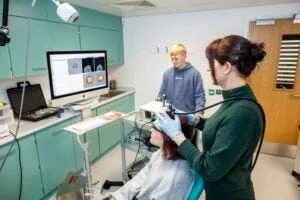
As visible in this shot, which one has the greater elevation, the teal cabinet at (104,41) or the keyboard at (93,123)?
the teal cabinet at (104,41)

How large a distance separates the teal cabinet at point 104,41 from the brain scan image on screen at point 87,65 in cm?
42

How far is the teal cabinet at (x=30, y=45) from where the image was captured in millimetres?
1930

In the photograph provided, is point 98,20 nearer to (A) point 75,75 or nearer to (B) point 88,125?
(A) point 75,75

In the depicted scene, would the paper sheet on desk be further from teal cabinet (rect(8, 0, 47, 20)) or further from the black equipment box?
teal cabinet (rect(8, 0, 47, 20))

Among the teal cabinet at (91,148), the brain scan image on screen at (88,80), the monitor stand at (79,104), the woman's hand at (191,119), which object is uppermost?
the brain scan image on screen at (88,80)

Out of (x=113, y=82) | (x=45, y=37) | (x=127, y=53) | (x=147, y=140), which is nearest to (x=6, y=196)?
(x=147, y=140)

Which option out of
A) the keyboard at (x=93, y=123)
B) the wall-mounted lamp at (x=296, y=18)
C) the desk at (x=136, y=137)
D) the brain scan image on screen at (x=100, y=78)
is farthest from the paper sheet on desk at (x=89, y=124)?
the wall-mounted lamp at (x=296, y=18)

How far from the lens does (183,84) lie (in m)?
2.50

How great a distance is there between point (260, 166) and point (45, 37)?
292 cm

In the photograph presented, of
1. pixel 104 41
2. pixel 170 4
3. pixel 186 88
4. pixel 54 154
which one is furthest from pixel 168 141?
pixel 104 41

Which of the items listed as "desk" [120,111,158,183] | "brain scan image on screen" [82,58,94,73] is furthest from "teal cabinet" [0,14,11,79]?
"desk" [120,111,158,183]

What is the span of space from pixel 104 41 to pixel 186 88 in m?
1.46

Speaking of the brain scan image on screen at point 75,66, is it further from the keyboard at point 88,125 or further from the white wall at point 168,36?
the white wall at point 168,36

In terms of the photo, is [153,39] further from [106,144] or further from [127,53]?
[106,144]
